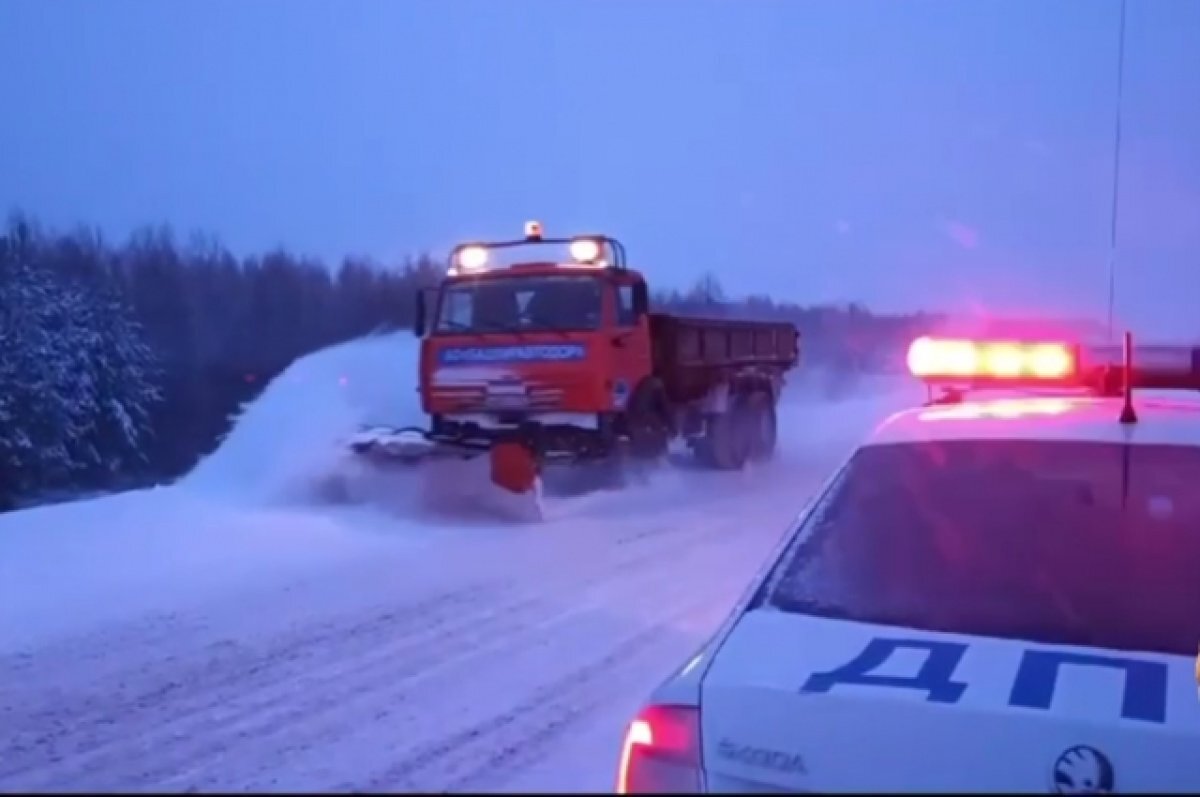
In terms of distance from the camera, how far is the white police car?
2.47 m

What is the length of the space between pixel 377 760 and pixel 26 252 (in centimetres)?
5055

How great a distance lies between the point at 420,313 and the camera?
566 inches

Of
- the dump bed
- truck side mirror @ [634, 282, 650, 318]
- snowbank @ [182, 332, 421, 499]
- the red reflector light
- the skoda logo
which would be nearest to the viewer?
the skoda logo

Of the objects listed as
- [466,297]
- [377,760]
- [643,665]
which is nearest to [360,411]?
[466,297]

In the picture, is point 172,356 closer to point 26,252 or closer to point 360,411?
point 26,252

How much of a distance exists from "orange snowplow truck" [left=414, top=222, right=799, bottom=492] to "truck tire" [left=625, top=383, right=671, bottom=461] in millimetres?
17

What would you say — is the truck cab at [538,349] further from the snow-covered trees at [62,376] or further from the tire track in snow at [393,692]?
the snow-covered trees at [62,376]

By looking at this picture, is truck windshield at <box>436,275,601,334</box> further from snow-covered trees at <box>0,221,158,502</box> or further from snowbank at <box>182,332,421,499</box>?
snow-covered trees at <box>0,221,158,502</box>

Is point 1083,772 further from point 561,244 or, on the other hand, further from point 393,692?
point 561,244

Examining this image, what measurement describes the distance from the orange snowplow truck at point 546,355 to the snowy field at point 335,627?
0.76 meters

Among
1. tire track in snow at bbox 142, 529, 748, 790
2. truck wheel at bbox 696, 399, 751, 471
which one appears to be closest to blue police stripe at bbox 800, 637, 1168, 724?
tire track in snow at bbox 142, 529, 748, 790

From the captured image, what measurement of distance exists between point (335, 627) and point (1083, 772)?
614 cm

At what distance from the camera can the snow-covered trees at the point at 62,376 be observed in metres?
42.7

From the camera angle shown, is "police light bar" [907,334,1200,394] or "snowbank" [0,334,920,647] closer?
"police light bar" [907,334,1200,394]
